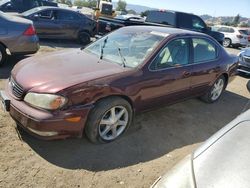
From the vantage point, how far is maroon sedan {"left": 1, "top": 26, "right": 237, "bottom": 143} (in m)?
3.48

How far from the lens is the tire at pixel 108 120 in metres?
3.73

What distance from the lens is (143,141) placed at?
427 centimetres

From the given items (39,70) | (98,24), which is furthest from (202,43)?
(98,24)

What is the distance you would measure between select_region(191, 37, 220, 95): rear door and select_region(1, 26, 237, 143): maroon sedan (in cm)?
2

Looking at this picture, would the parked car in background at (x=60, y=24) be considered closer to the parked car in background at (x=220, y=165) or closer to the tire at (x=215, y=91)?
the tire at (x=215, y=91)

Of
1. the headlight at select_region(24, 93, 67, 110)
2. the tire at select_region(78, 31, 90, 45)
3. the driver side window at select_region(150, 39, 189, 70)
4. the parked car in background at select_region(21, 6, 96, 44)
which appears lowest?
the tire at select_region(78, 31, 90, 45)

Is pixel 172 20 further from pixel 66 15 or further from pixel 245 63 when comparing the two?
pixel 66 15

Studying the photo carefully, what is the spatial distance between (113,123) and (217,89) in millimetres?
3216

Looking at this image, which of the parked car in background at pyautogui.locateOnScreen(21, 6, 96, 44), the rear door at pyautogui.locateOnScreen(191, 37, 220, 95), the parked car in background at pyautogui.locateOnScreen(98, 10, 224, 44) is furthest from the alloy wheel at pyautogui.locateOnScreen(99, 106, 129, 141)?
the parked car in background at pyautogui.locateOnScreen(21, 6, 96, 44)

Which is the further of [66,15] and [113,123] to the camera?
[66,15]

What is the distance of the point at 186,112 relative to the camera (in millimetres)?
5625

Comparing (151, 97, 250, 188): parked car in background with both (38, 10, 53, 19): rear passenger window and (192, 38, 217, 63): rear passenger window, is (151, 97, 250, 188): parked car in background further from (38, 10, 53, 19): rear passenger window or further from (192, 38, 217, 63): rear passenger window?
(38, 10, 53, 19): rear passenger window

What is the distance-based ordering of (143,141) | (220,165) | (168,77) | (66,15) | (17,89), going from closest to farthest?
1. (220,165)
2. (17,89)
3. (143,141)
4. (168,77)
5. (66,15)

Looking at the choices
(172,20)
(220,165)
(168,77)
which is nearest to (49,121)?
(168,77)
